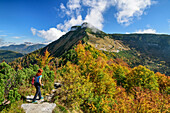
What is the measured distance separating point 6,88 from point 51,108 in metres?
4.60

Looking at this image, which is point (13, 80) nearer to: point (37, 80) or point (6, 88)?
point (6, 88)

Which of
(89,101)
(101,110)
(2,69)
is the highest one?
(2,69)

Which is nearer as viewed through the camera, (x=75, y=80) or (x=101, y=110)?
(x=75, y=80)

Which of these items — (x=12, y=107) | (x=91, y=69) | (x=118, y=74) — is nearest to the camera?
(x=12, y=107)

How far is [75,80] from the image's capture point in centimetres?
1168

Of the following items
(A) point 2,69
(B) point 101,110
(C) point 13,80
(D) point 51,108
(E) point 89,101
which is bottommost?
(B) point 101,110

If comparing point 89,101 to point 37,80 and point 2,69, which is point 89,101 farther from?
point 2,69

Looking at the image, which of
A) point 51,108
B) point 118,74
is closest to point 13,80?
point 51,108

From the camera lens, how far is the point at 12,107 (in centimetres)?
737

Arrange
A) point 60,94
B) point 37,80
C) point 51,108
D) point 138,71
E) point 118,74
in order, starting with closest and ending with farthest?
point 51,108
point 37,80
point 60,94
point 138,71
point 118,74

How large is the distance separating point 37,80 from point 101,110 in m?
9.63

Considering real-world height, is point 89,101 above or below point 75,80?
below

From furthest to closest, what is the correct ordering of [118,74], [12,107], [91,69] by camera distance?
[118,74] → [91,69] → [12,107]

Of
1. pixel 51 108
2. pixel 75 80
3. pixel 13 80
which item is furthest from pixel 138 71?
pixel 13 80
